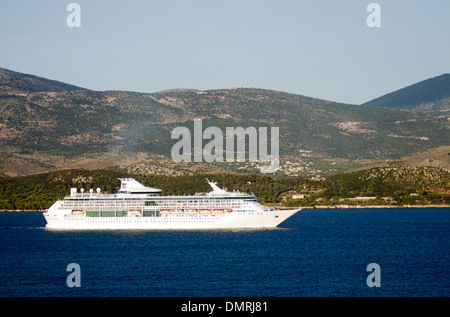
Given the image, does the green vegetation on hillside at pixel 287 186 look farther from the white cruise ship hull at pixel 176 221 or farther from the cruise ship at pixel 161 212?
the white cruise ship hull at pixel 176 221

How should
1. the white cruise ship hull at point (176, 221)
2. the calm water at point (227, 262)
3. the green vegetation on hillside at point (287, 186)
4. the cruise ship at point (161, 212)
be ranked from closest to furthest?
the calm water at point (227, 262)
the white cruise ship hull at point (176, 221)
the cruise ship at point (161, 212)
the green vegetation on hillside at point (287, 186)

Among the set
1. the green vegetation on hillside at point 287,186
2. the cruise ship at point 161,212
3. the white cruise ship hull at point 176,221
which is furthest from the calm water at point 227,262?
the green vegetation on hillside at point 287,186

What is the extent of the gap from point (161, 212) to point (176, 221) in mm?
2154

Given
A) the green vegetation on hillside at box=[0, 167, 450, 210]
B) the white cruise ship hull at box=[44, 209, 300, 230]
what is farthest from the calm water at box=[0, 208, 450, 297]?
the green vegetation on hillside at box=[0, 167, 450, 210]

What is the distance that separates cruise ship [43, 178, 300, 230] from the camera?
3076 inches

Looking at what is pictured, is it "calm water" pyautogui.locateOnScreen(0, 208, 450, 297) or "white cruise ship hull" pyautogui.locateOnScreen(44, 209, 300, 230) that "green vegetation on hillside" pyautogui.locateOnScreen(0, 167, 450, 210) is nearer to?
"white cruise ship hull" pyautogui.locateOnScreen(44, 209, 300, 230)

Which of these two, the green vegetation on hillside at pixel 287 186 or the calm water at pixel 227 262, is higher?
the green vegetation on hillside at pixel 287 186

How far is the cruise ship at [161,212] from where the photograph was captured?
78.1 m

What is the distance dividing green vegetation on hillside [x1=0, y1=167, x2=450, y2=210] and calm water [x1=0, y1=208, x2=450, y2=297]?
185 feet

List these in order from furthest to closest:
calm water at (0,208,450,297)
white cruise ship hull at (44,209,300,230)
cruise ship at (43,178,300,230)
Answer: cruise ship at (43,178,300,230), white cruise ship hull at (44,209,300,230), calm water at (0,208,450,297)

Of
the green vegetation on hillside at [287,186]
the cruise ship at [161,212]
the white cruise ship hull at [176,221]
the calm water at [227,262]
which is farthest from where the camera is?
the green vegetation on hillside at [287,186]

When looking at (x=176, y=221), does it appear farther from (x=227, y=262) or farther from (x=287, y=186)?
(x=287, y=186)
